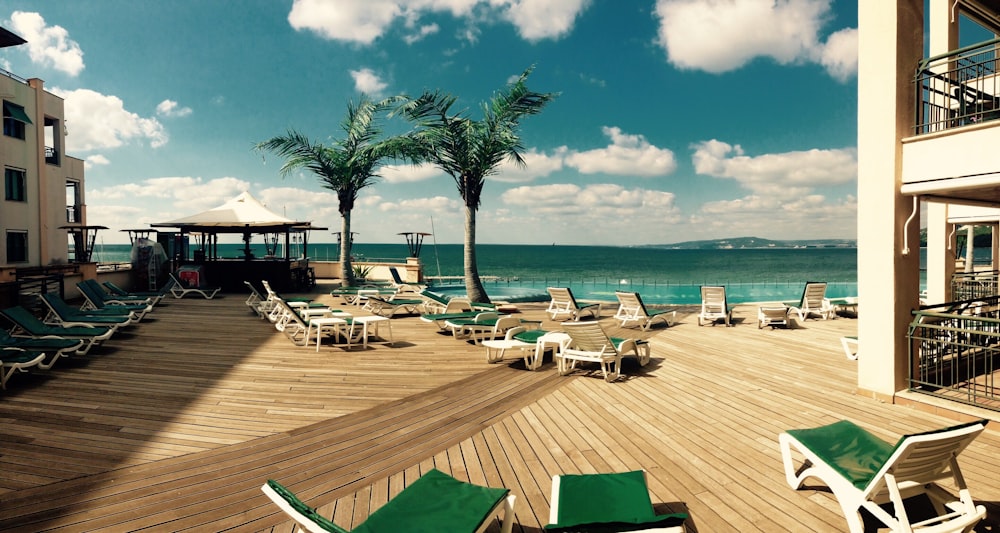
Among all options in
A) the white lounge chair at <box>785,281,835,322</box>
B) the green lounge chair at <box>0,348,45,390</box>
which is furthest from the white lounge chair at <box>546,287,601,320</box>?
the green lounge chair at <box>0,348,45,390</box>

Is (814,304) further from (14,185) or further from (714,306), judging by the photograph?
(14,185)

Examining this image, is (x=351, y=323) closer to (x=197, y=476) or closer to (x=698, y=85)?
(x=197, y=476)

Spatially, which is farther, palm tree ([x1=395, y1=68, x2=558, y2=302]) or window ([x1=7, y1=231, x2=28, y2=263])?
window ([x1=7, y1=231, x2=28, y2=263])

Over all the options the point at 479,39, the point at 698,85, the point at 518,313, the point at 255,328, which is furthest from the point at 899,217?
the point at 698,85

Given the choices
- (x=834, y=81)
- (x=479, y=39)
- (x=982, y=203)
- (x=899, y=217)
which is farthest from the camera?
(x=834, y=81)

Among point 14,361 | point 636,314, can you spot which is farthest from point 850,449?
point 14,361

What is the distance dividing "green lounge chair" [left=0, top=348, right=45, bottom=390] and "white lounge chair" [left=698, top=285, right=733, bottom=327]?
39.6 ft

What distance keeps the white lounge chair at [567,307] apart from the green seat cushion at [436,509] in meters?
9.49

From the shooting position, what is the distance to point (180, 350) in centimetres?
814

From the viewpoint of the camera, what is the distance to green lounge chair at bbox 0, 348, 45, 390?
Result: 224 inches

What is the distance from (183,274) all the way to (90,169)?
1069 centimetres

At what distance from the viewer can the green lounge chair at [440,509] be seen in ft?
7.61

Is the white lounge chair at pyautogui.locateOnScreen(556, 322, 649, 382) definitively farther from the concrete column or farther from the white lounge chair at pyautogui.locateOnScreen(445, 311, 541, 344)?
the concrete column

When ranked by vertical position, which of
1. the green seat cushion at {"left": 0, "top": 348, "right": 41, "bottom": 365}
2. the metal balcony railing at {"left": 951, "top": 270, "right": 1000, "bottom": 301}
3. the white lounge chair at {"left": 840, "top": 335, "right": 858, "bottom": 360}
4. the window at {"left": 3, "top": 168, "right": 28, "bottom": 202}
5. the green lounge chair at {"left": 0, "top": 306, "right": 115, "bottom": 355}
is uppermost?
the window at {"left": 3, "top": 168, "right": 28, "bottom": 202}
